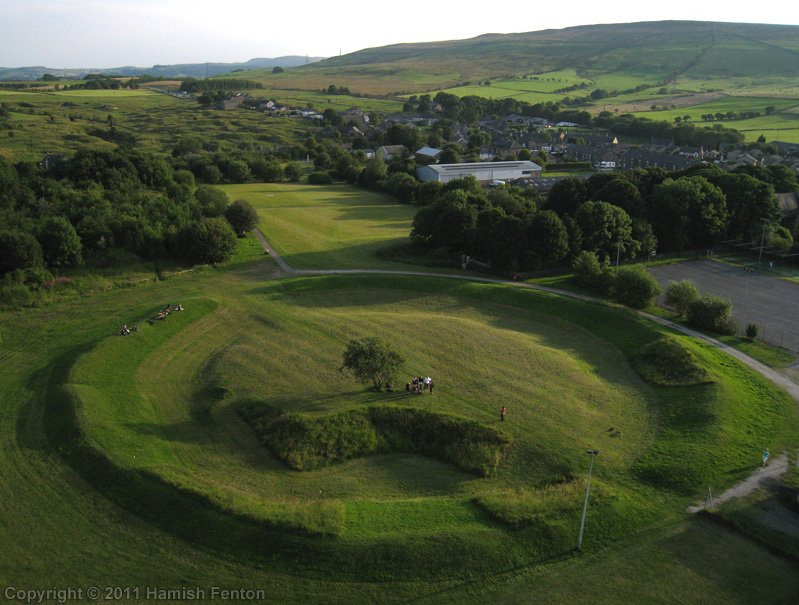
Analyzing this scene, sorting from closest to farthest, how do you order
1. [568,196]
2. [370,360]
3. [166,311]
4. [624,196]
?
1. [370,360]
2. [166,311]
3. [624,196]
4. [568,196]

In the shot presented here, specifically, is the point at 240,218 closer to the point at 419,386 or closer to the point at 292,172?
the point at 419,386

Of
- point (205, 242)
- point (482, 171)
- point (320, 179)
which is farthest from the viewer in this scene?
point (482, 171)

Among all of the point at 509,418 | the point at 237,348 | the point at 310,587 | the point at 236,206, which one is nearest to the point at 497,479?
the point at 509,418

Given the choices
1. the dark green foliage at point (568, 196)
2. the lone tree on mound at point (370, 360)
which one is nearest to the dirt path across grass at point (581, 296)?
the dark green foliage at point (568, 196)

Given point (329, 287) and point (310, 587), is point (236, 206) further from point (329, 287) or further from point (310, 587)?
point (310, 587)

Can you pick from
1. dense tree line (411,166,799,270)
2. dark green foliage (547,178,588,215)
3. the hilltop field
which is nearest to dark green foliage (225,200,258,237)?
dense tree line (411,166,799,270)

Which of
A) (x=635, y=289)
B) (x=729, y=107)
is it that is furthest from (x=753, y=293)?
(x=729, y=107)

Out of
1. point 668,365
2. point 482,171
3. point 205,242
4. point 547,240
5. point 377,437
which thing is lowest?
point 377,437

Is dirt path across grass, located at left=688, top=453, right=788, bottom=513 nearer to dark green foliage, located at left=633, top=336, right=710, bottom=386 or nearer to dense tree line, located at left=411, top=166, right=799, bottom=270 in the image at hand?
dark green foliage, located at left=633, top=336, right=710, bottom=386
